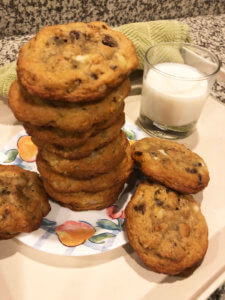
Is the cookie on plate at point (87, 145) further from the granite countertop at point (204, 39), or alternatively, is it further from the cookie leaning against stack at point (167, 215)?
the granite countertop at point (204, 39)

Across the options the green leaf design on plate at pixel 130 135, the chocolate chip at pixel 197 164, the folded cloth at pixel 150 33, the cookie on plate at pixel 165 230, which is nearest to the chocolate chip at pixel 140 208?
the cookie on plate at pixel 165 230

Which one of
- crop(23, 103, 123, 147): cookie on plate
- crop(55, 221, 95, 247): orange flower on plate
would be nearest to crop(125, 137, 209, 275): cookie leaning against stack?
crop(55, 221, 95, 247): orange flower on plate

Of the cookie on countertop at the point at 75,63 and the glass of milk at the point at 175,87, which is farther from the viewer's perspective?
the glass of milk at the point at 175,87

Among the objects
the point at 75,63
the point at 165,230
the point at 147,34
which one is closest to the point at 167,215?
the point at 165,230

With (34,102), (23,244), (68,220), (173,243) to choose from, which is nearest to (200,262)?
(173,243)

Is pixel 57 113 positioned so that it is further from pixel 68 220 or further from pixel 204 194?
pixel 204 194

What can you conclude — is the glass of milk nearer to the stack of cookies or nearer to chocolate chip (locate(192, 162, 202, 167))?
chocolate chip (locate(192, 162, 202, 167))
